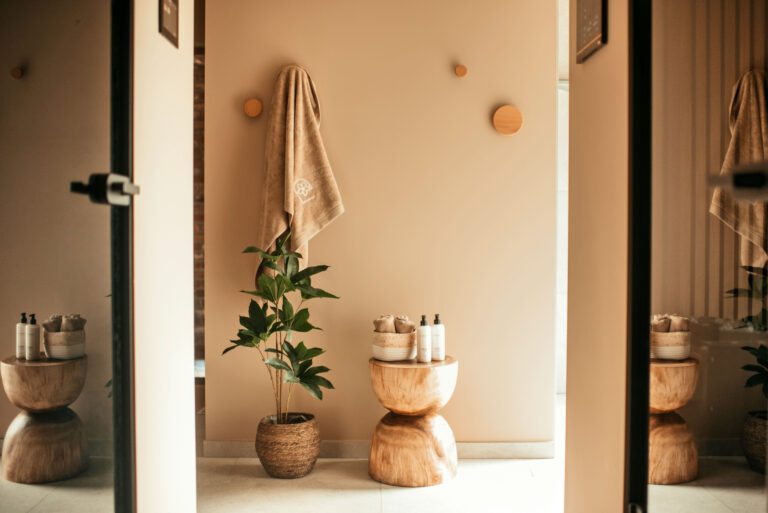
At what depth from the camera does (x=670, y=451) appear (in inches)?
57.0

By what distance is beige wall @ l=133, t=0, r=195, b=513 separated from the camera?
5.23ft

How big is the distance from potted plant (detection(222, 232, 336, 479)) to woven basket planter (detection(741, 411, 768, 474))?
2213mm

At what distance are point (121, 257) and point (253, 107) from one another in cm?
214

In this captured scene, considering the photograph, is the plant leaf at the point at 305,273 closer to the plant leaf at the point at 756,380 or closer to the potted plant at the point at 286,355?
the potted plant at the point at 286,355

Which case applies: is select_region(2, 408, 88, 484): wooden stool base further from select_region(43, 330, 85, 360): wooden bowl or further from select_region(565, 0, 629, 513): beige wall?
select_region(565, 0, 629, 513): beige wall

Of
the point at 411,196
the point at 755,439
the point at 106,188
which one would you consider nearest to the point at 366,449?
the point at 411,196

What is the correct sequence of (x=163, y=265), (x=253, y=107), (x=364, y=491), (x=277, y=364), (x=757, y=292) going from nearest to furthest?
(x=757, y=292), (x=163, y=265), (x=364, y=491), (x=277, y=364), (x=253, y=107)

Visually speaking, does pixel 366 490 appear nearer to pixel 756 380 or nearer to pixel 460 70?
pixel 460 70

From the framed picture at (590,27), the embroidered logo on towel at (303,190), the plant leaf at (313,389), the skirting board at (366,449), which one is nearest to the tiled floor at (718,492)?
the framed picture at (590,27)

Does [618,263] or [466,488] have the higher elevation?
[618,263]

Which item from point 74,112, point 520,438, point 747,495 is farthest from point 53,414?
point 520,438

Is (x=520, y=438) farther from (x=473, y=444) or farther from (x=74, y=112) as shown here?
(x=74, y=112)

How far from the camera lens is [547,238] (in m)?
3.53

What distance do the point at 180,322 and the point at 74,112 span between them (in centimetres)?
76
